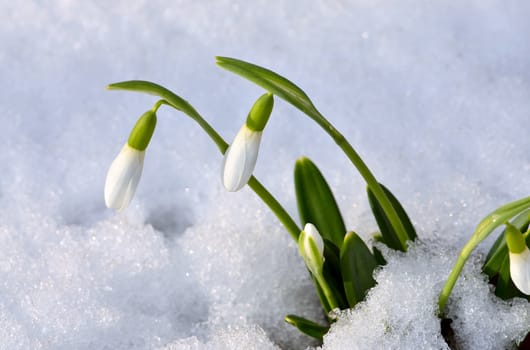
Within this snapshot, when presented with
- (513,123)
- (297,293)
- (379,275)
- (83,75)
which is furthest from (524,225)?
(83,75)

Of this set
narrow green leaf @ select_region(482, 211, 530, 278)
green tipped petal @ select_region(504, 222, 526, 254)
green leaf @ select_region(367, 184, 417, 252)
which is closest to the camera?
green tipped petal @ select_region(504, 222, 526, 254)

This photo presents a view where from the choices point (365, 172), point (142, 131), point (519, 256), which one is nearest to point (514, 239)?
point (519, 256)

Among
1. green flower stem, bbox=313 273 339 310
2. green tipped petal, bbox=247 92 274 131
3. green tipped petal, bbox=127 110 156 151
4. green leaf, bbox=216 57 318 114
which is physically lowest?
green flower stem, bbox=313 273 339 310

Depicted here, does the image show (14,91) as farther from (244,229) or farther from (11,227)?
(244,229)

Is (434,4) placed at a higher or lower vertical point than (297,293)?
higher

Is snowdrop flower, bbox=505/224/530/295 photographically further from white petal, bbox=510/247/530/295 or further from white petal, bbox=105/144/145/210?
white petal, bbox=105/144/145/210

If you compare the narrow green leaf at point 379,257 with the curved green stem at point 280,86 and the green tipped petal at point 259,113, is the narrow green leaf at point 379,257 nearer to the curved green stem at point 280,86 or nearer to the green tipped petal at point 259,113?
the curved green stem at point 280,86

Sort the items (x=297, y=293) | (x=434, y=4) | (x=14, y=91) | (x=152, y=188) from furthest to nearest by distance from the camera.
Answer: (x=434, y=4) → (x=14, y=91) → (x=152, y=188) → (x=297, y=293)

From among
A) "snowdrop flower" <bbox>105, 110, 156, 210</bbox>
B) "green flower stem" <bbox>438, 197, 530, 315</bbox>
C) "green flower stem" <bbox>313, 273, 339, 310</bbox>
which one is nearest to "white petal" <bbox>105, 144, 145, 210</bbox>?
"snowdrop flower" <bbox>105, 110, 156, 210</bbox>

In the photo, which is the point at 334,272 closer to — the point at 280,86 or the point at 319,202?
the point at 319,202
